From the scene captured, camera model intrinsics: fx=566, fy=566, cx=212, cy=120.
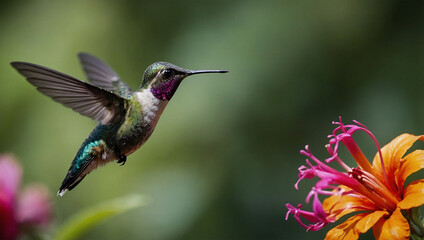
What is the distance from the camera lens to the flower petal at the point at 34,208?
1984mm

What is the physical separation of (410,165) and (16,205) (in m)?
1.36

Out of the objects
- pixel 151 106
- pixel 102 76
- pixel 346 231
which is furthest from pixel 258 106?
pixel 346 231

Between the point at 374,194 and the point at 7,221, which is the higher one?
the point at 374,194

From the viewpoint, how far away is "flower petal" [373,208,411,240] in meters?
1.00

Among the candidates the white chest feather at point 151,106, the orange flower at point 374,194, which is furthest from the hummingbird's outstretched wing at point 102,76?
the orange flower at point 374,194

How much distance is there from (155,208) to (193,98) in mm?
563

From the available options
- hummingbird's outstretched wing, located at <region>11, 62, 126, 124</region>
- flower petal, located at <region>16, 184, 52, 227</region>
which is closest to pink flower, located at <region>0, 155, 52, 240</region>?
flower petal, located at <region>16, 184, 52, 227</region>

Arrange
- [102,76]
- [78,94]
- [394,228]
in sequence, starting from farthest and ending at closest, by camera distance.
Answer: [102,76] → [78,94] → [394,228]

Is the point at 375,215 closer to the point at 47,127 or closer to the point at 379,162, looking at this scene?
the point at 379,162

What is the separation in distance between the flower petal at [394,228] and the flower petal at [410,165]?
0.31ft

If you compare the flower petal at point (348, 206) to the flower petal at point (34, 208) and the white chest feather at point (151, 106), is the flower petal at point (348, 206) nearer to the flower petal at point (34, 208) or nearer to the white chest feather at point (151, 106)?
the white chest feather at point (151, 106)

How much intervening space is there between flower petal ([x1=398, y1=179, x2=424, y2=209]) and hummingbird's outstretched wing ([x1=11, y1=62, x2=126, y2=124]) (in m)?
0.77

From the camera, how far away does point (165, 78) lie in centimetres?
136

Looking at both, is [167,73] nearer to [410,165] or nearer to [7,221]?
[410,165]
